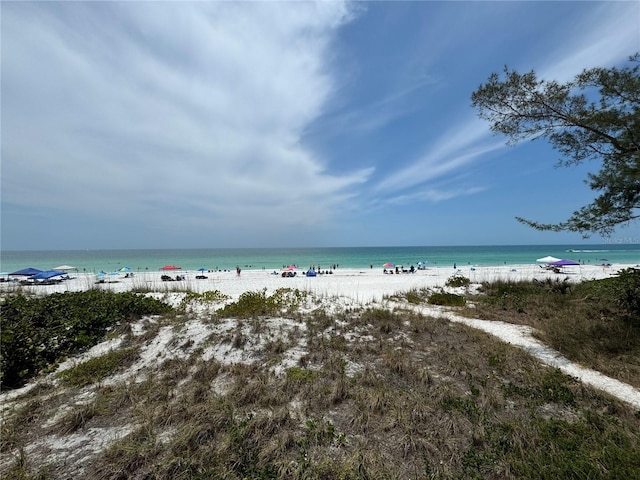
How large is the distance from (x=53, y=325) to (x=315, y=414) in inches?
277

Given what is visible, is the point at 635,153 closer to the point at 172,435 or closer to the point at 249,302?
the point at 172,435

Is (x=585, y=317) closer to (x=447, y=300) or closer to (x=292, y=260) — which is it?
(x=447, y=300)

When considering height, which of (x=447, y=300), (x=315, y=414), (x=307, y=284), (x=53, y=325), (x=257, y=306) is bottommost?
(x=307, y=284)

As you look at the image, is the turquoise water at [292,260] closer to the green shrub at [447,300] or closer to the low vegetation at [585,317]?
the green shrub at [447,300]

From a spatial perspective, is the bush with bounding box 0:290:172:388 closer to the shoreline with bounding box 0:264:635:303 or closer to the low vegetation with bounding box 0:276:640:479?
the low vegetation with bounding box 0:276:640:479

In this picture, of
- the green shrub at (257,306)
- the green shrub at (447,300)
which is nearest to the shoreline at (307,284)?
the green shrub at (447,300)

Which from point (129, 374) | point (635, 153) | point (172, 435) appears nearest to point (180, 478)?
point (172, 435)

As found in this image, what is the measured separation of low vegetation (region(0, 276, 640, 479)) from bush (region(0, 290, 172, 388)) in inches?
25.4

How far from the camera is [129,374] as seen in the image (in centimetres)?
498

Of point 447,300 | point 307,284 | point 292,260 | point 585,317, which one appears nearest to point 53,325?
point 447,300

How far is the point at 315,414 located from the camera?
371 centimetres

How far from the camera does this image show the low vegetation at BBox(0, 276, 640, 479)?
9.34 ft

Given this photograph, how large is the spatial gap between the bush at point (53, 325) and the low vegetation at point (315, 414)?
0.64 metres

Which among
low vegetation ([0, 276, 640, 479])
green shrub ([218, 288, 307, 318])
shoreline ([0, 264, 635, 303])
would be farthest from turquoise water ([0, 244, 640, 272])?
low vegetation ([0, 276, 640, 479])
